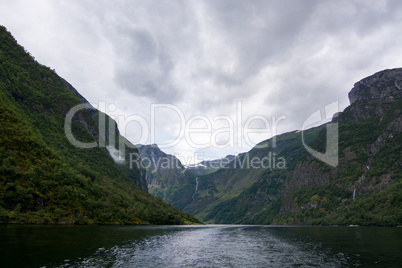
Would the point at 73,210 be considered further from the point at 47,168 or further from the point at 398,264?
the point at 398,264

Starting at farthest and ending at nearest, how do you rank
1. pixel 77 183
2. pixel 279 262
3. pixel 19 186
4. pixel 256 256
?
1. pixel 77 183
2. pixel 19 186
3. pixel 256 256
4. pixel 279 262

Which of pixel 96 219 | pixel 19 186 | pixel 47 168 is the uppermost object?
pixel 47 168

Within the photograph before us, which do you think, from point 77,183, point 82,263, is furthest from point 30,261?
point 77,183

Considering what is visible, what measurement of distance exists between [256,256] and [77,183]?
130491 millimetres

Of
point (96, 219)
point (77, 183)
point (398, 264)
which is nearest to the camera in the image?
point (398, 264)

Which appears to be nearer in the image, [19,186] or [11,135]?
[19,186]

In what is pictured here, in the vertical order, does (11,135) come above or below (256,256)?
above

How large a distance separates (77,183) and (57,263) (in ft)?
418

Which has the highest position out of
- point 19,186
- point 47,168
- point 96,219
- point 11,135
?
point 11,135

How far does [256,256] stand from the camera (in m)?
51.7

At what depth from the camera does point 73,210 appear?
126562 mm

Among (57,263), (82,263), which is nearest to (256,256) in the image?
(82,263)

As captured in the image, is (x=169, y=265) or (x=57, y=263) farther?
(x=169, y=265)

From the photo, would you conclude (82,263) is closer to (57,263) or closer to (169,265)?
(57,263)
